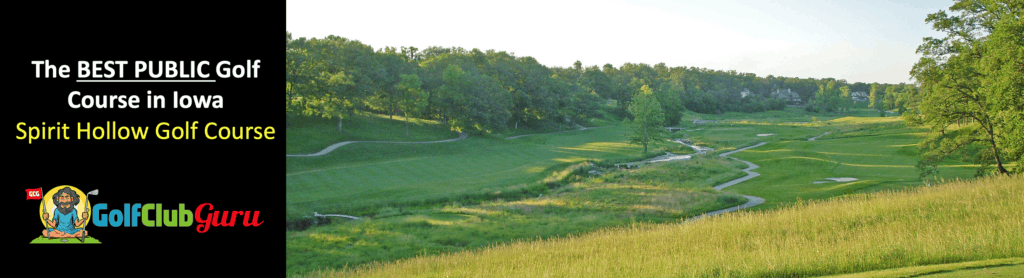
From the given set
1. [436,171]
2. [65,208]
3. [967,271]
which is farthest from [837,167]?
[65,208]

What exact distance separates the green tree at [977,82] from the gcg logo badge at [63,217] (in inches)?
981

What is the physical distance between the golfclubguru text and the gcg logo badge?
113 millimetres

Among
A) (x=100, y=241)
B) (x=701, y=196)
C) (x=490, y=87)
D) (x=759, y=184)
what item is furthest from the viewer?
(x=490, y=87)

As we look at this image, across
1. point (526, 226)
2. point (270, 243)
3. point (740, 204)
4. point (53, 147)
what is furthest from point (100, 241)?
point (740, 204)

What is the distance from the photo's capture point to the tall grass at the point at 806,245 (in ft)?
29.8

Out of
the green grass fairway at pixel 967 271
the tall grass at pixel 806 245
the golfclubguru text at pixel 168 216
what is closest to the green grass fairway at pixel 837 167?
the tall grass at pixel 806 245

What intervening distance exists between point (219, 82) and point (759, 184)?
31849 mm

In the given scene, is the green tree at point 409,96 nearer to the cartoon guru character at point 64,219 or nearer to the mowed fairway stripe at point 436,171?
the mowed fairway stripe at point 436,171

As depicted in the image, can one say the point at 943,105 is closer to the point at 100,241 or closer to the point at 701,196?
the point at 701,196

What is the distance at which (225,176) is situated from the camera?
6027 mm

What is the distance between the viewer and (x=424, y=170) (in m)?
43.1

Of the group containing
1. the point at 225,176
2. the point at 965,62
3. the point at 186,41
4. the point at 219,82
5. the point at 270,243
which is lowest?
the point at 270,243

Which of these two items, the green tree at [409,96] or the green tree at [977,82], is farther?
the green tree at [409,96]

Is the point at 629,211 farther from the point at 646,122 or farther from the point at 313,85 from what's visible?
the point at 313,85
